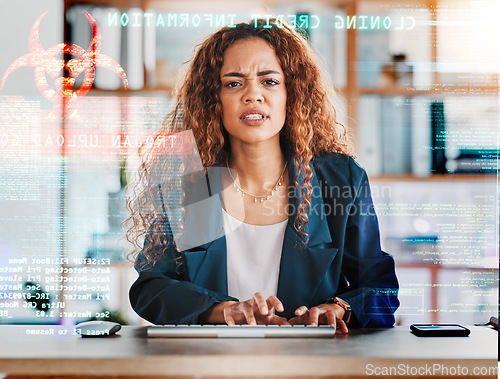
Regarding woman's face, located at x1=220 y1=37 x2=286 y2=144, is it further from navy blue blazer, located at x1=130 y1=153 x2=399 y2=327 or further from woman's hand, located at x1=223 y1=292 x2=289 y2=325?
woman's hand, located at x1=223 y1=292 x2=289 y2=325

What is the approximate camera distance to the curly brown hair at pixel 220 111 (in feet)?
4.67

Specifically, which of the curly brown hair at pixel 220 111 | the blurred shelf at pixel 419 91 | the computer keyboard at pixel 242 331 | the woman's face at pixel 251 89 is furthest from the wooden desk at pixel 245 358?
the blurred shelf at pixel 419 91

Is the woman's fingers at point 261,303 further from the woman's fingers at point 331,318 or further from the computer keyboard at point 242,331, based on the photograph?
the woman's fingers at point 331,318

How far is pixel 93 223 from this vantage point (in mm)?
1407

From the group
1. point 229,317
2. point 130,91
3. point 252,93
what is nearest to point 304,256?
point 229,317

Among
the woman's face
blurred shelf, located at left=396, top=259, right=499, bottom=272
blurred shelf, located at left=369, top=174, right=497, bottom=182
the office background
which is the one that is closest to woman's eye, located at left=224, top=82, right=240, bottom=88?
the woman's face

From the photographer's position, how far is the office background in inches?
55.3

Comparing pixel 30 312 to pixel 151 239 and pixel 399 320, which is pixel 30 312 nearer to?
pixel 151 239

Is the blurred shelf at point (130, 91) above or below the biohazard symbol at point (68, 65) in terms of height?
below

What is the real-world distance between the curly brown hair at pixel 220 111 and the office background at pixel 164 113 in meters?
0.04

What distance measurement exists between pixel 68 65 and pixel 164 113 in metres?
0.32

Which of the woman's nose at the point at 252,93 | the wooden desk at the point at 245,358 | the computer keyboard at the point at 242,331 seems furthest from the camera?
the woman's nose at the point at 252,93

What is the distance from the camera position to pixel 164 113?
1420 millimetres

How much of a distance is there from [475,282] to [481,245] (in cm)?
11
